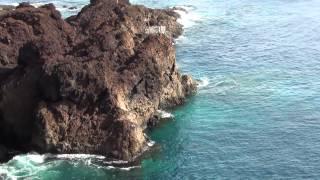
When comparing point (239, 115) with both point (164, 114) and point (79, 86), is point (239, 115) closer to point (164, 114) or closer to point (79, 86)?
point (164, 114)

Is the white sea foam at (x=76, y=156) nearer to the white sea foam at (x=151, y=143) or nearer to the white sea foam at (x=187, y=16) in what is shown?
the white sea foam at (x=151, y=143)

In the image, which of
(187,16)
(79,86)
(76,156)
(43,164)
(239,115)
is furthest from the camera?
(187,16)

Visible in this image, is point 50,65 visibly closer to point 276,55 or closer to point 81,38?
point 81,38

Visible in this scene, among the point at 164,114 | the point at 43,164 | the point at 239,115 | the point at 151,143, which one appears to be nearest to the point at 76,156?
the point at 43,164

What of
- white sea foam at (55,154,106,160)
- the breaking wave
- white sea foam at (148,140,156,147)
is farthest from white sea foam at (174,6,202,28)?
the breaking wave

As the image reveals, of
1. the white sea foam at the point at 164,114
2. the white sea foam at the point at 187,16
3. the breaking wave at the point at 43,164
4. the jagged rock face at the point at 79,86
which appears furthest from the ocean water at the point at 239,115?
the jagged rock face at the point at 79,86
